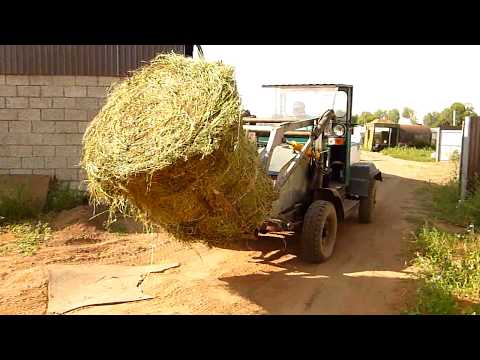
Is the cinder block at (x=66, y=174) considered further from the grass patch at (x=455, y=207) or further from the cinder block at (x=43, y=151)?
the grass patch at (x=455, y=207)

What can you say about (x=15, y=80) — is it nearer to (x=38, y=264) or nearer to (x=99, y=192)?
(x=38, y=264)

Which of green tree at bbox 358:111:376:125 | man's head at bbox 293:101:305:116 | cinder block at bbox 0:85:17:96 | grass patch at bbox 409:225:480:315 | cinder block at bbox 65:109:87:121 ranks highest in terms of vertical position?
green tree at bbox 358:111:376:125

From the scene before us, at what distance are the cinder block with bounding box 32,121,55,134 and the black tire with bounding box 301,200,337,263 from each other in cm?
562

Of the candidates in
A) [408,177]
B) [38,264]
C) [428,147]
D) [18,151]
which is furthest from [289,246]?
[428,147]

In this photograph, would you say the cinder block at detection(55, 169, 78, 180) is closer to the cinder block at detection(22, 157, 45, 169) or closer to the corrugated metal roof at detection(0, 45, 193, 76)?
the cinder block at detection(22, 157, 45, 169)

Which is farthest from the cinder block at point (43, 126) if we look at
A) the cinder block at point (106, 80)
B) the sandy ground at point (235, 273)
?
the sandy ground at point (235, 273)

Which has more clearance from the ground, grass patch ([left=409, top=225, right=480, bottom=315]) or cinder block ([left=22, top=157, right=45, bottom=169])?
cinder block ([left=22, top=157, right=45, bottom=169])

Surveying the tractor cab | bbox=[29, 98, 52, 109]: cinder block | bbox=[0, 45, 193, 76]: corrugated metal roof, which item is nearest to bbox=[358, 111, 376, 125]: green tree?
the tractor cab

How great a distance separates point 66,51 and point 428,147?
21.3 metres

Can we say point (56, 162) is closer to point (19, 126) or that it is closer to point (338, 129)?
point (19, 126)

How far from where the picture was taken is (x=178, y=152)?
11.4ft

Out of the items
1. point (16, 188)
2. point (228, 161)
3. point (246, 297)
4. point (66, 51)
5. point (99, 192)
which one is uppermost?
point (66, 51)

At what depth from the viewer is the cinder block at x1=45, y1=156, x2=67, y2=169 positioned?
28.2 ft

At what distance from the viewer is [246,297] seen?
15.5 feet
